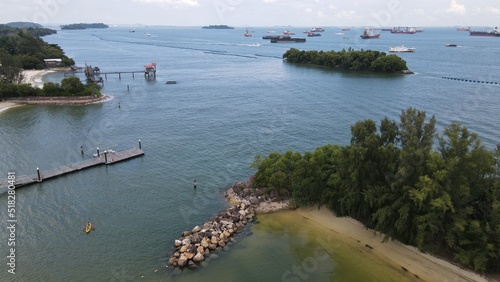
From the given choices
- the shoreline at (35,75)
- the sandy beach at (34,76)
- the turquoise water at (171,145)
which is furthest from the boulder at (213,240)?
the shoreline at (35,75)

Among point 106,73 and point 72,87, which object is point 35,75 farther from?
point 72,87

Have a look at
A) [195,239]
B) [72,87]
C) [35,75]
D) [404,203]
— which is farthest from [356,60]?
[195,239]

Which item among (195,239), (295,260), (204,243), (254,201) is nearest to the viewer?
(295,260)

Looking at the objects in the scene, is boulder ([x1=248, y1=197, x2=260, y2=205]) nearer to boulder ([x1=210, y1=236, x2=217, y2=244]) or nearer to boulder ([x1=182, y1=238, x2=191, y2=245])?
boulder ([x1=210, y1=236, x2=217, y2=244])

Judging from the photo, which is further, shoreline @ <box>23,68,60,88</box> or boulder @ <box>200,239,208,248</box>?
shoreline @ <box>23,68,60,88</box>

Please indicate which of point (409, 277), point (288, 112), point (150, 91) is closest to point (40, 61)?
point (150, 91)

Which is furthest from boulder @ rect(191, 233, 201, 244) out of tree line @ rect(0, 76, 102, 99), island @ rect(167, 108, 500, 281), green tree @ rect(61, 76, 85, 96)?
green tree @ rect(61, 76, 85, 96)

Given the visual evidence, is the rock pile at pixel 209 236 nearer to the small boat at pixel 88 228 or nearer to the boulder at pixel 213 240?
the boulder at pixel 213 240

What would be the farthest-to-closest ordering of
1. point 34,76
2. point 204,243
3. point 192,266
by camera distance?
point 34,76, point 204,243, point 192,266
